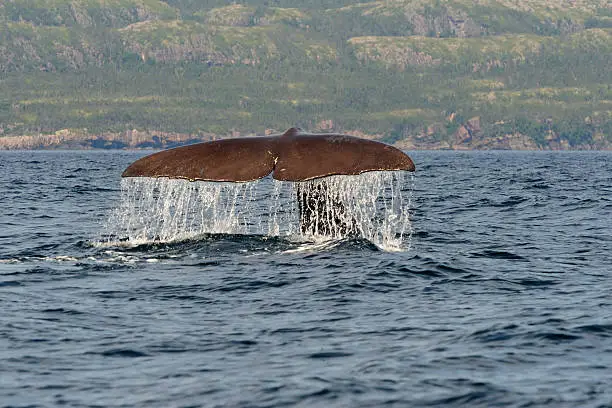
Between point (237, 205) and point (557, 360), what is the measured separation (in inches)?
901

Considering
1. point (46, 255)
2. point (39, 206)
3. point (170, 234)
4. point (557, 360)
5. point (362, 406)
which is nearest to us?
point (362, 406)

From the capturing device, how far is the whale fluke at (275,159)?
1255cm

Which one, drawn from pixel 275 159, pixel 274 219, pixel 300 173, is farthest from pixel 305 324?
pixel 274 219

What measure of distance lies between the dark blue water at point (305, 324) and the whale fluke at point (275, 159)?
165 centimetres

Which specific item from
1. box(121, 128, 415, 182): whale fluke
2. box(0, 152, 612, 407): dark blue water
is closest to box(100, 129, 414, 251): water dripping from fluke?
box(121, 128, 415, 182): whale fluke

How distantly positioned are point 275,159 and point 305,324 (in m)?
2.74

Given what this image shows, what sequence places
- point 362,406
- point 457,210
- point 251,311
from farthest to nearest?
point 457,210
point 251,311
point 362,406

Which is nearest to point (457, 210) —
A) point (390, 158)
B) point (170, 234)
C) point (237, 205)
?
point (237, 205)

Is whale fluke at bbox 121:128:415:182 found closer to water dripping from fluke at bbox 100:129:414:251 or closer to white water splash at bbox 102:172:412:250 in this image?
water dripping from fluke at bbox 100:129:414:251

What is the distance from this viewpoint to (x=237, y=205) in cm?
3212

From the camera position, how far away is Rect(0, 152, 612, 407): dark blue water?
878cm

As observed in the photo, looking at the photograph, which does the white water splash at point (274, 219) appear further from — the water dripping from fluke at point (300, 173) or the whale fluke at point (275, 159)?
the whale fluke at point (275, 159)

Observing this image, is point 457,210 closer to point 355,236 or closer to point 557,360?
point 355,236

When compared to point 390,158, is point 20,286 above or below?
below
